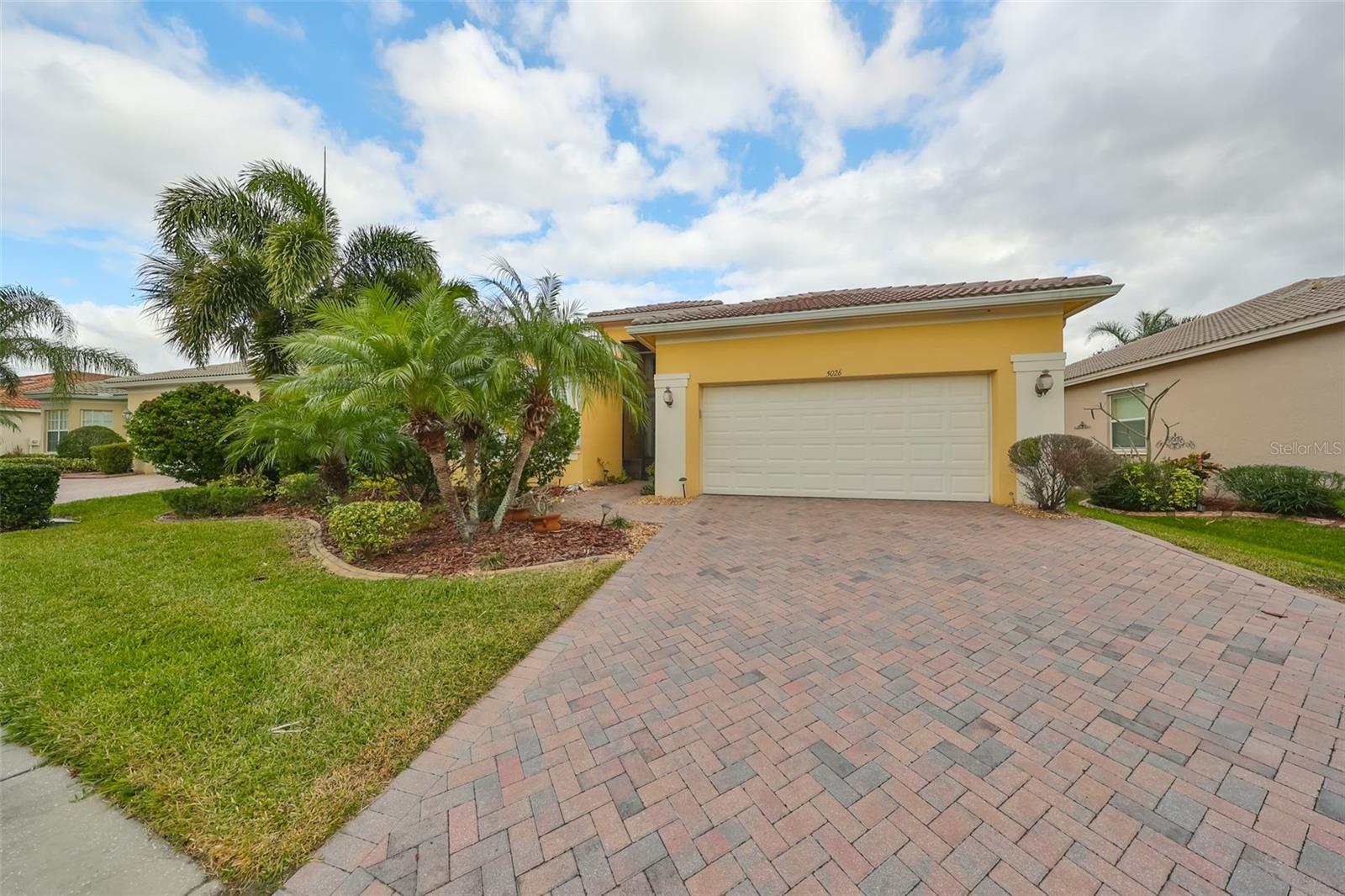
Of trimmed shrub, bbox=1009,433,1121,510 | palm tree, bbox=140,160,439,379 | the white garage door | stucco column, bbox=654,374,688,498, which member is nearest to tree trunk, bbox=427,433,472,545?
stucco column, bbox=654,374,688,498

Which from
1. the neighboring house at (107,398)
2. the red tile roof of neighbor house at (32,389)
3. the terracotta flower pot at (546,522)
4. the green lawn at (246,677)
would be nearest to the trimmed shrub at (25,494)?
the green lawn at (246,677)

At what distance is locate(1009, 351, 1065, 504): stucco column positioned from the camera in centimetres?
838

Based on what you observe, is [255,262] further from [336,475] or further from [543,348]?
[543,348]

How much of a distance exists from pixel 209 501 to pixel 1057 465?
14833 mm

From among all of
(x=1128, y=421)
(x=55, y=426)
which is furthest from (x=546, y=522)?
(x=55, y=426)

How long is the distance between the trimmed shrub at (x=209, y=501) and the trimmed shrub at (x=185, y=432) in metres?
1.48

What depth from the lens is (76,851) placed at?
6.28ft

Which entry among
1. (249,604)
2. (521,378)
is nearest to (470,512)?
(521,378)

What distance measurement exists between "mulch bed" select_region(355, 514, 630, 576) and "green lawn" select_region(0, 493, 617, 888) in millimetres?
591

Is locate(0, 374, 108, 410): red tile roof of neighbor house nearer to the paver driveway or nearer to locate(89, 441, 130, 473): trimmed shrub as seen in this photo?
locate(89, 441, 130, 473): trimmed shrub

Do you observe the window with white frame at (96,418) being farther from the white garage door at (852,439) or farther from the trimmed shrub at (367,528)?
the white garage door at (852,439)

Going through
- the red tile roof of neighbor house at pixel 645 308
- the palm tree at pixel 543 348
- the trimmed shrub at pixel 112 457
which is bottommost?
the trimmed shrub at pixel 112 457

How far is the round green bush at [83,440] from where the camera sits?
19.5 m

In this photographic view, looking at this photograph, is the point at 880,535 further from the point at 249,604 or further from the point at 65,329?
the point at 65,329
